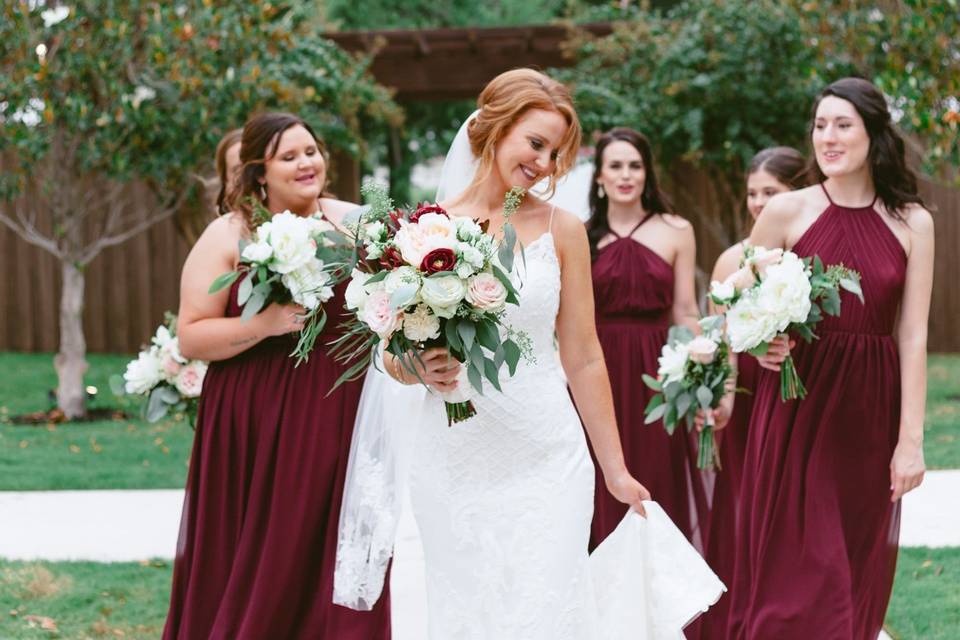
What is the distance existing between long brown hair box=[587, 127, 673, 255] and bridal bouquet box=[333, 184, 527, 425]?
3.22 metres

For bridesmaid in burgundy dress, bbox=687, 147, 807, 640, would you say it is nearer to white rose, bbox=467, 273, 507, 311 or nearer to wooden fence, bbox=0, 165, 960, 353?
white rose, bbox=467, 273, 507, 311

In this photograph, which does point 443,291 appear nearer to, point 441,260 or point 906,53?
point 441,260

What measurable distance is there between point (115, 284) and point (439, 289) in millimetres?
15228

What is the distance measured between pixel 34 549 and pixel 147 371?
221 centimetres

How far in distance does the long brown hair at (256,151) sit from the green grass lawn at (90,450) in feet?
15.4

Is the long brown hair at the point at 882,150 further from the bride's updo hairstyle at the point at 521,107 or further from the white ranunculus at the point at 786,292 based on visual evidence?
the bride's updo hairstyle at the point at 521,107

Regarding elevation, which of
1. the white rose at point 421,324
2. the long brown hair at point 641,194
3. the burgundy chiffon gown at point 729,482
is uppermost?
the long brown hair at point 641,194

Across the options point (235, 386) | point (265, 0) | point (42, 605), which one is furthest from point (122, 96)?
point (235, 386)

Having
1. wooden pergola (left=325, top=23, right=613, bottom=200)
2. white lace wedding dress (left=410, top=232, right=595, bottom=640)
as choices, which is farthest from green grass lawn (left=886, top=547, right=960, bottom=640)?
wooden pergola (left=325, top=23, right=613, bottom=200)

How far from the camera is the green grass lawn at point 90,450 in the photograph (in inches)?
373

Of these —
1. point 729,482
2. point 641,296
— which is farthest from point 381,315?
point 641,296

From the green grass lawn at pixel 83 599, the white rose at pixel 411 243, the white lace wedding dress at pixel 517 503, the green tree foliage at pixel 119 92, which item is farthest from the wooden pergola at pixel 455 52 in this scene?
the white rose at pixel 411 243

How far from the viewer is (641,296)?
662 cm

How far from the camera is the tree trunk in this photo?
12.9 metres
